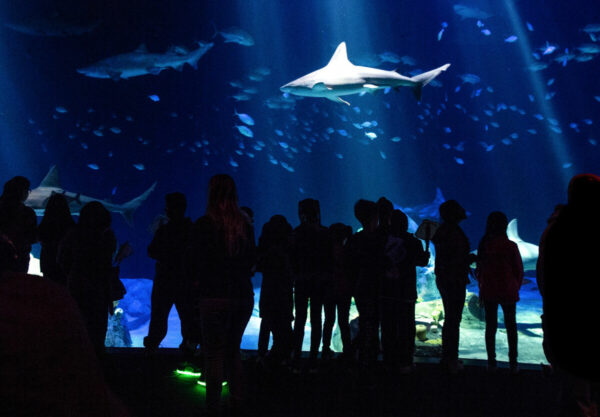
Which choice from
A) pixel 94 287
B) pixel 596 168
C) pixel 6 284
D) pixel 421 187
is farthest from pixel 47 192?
pixel 596 168

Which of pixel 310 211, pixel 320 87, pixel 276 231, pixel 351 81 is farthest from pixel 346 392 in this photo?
pixel 320 87

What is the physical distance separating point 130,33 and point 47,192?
55.0 ft

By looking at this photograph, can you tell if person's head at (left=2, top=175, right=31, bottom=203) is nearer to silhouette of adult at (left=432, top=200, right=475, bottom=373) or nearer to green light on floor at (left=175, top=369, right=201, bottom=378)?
green light on floor at (left=175, top=369, right=201, bottom=378)

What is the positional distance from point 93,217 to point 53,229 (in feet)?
2.90

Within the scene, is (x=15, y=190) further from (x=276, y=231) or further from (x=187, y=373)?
(x=276, y=231)

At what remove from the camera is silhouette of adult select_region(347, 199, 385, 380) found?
17.2ft

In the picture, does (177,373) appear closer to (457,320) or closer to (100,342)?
(100,342)

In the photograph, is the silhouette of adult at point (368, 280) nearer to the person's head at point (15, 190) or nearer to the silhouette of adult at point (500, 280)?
the silhouette of adult at point (500, 280)

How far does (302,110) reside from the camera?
36.2m

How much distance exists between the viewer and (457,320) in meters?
5.77

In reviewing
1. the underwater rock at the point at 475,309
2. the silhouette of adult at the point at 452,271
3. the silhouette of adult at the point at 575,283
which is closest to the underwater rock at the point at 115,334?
the silhouette of adult at the point at 452,271

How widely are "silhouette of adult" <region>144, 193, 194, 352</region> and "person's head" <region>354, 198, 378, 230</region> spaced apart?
75.4 inches

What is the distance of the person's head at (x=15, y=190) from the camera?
207 inches

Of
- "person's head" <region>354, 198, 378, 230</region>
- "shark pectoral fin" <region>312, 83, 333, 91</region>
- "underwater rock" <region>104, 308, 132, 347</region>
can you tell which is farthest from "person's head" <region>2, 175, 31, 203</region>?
"underwater rock" <region>104, 308, 132, 347</region>
